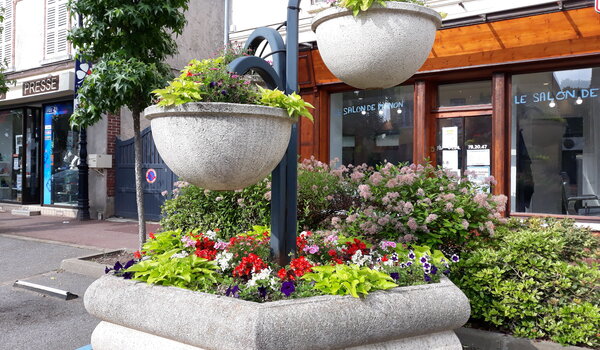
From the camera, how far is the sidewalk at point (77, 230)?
8.52 m

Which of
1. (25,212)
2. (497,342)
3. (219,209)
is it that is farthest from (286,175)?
(25,212)

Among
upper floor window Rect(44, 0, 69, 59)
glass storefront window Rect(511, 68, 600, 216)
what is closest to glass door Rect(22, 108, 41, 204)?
upper floor window Rect(44, 0, 69, 59)

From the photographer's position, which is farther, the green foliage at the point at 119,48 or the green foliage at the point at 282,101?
the green foliage at the point at 119,48

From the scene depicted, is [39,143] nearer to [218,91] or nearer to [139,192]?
[139,192]

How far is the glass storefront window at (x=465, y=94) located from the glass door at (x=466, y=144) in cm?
28

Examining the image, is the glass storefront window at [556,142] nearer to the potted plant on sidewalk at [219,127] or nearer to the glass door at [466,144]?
the glass door at [466,144]

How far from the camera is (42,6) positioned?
13.8m

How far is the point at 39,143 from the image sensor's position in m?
14.2

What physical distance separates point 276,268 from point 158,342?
0.96m

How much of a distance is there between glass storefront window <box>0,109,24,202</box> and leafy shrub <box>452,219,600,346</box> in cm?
1504

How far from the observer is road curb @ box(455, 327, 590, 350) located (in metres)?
3.23

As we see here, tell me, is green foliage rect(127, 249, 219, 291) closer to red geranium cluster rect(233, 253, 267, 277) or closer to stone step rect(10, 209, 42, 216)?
red geranium cluster rect(233, 253, 267, 277)

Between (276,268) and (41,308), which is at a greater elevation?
(276,268)

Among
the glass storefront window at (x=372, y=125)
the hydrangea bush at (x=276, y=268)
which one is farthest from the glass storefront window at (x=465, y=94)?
the hydrangea bush at (x=276, y=268)
